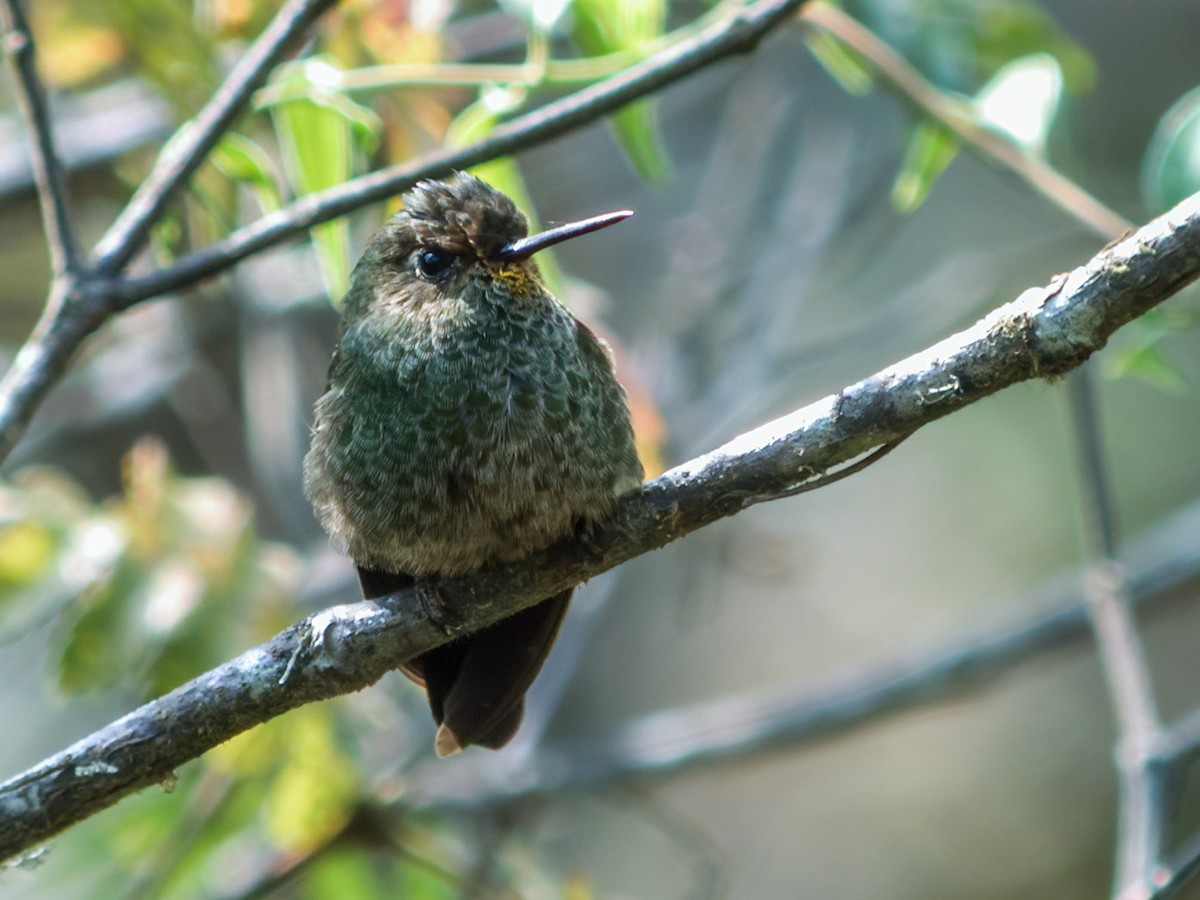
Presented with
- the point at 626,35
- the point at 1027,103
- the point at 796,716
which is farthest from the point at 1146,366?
the point at 796,716

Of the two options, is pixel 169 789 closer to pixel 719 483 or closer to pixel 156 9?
pixel 719 483

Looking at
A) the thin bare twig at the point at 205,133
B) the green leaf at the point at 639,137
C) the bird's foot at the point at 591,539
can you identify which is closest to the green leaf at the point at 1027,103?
the green leaf at the point at 639,137

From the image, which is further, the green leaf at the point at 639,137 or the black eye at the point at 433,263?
the green leaf at the point at 639,137

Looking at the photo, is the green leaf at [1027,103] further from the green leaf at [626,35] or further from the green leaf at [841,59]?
the green leaf at [626,35]

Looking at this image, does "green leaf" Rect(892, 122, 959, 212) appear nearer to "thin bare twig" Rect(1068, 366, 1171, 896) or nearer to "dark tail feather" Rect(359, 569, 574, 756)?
"thin bare twig" Rect(1068, 366, 1171, 896)

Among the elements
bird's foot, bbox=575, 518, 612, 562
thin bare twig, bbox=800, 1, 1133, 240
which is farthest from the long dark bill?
thin bare twig, bbox=800, 1, 1133, 240

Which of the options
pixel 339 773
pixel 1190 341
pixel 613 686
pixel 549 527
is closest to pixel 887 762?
pixel 613 686

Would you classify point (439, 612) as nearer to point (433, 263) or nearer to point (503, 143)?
point (433, 263)
